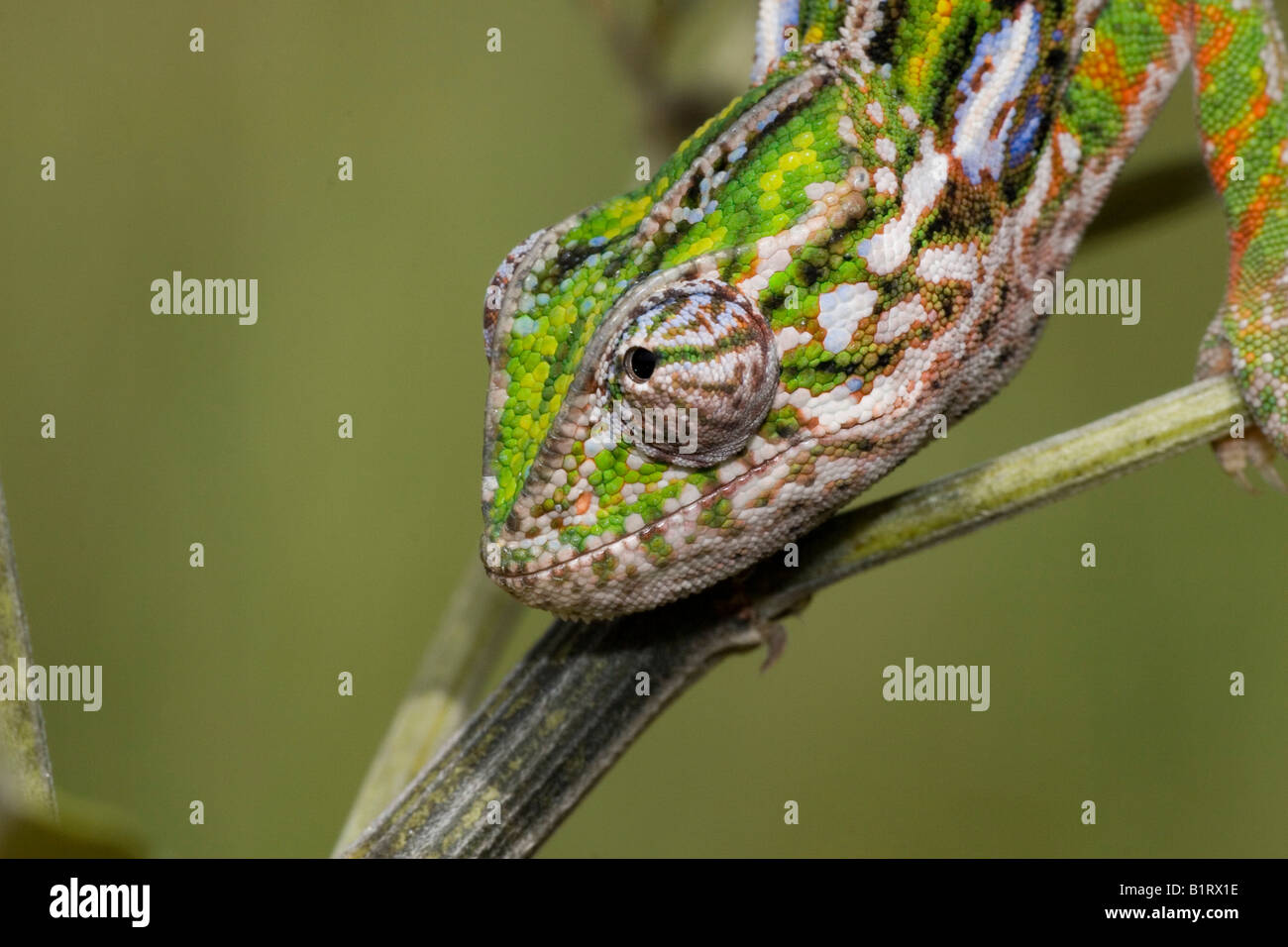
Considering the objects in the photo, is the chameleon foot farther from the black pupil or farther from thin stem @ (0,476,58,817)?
thin stem @ (0,476,58,817)

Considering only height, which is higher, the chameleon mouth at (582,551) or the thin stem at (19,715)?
the chameleon mouth at (582,551)

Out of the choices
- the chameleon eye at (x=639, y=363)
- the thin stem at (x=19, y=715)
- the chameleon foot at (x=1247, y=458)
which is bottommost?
the thin stem at (x=19, y=715)

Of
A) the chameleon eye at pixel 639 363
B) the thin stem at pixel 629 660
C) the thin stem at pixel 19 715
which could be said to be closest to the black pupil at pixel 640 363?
the chameleon eye at pixel 639 363

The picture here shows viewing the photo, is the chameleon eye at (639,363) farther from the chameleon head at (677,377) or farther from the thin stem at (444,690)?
the thin stem at (444,690)

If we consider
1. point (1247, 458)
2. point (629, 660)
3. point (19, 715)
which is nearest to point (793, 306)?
point (629, 660)

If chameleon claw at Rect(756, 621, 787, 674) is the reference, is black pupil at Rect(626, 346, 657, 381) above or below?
above

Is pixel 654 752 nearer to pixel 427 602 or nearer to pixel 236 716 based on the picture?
pixel 427 602

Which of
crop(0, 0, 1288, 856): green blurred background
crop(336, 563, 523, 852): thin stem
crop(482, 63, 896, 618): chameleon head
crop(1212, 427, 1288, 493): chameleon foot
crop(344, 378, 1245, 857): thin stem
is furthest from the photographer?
crop(0, 0, 1288, 856): green blurred background

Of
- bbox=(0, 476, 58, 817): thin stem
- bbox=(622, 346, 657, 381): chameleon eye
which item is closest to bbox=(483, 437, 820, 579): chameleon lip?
bbox=(622, 346, 657, 381): chameleon eye
